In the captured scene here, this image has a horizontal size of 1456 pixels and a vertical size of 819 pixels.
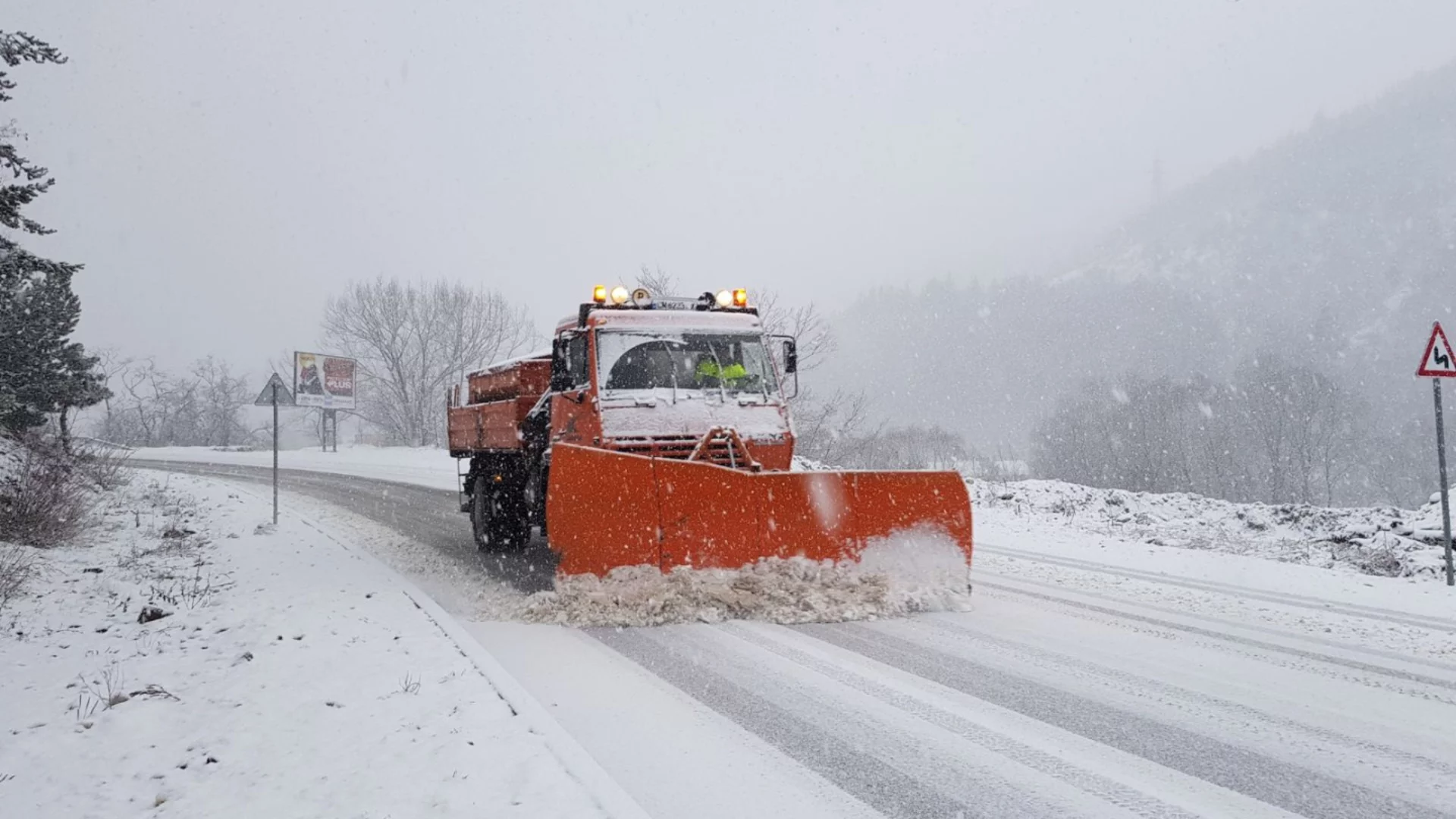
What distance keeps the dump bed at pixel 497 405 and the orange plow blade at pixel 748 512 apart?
10.3 ft

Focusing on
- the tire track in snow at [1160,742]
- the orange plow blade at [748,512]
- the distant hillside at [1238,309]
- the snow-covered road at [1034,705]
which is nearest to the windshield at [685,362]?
the orange plow blade at [748,512]

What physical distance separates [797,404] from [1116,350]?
307 ft

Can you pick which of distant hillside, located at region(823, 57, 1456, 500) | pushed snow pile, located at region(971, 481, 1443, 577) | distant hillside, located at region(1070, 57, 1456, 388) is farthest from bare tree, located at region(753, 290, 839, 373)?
distant hillside, located at region(1070, 57, 1456, 388)

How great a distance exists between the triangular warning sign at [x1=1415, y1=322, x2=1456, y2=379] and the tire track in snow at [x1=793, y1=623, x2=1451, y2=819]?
6396 millimetres

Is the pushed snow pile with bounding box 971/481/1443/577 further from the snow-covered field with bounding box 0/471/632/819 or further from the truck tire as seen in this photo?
the snow-covered field with bounding box 0/471/632/819

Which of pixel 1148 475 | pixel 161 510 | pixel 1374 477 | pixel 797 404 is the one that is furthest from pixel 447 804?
pixel 1374 477

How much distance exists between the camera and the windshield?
7.61 meters

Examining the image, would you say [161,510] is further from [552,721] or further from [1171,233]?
[1171,233]

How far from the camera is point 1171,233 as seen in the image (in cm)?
18125

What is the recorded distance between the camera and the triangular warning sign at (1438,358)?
7758mm

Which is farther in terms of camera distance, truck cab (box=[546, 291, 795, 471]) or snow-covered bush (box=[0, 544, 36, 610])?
truck cab (box=[546, 291, 795, 471])

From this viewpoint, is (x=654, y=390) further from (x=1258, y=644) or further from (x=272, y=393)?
(x=272, y=393)

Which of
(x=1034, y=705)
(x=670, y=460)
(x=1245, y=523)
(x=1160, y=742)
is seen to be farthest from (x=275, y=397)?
(x=1245, y=523)

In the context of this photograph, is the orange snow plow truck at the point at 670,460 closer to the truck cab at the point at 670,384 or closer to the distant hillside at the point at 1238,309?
the truck cab at the point at 670,384
